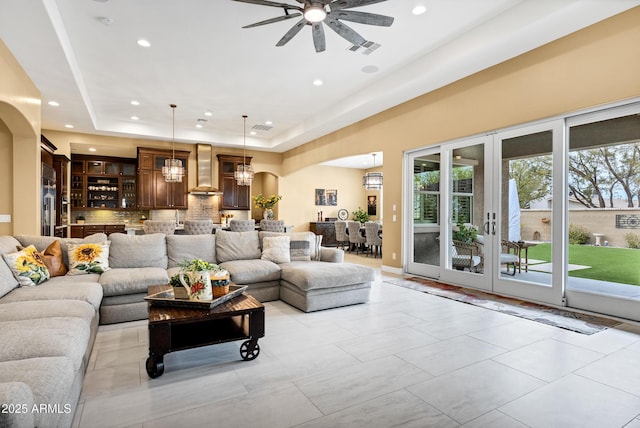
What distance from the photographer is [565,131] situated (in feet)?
12.9

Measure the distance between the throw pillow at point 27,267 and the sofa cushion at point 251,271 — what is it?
70.8 inches

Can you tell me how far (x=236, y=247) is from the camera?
4.80 metres

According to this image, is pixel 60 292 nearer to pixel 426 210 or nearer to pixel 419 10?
pixel 419 10

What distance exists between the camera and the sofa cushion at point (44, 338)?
67.2 inches

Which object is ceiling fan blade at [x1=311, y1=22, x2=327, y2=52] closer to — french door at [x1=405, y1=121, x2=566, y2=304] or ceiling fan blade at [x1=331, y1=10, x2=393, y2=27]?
ceiling fan blade at [x1=331, y1=10, x2=393, y2=27]

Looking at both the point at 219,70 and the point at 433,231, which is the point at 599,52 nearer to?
the point at 433,231

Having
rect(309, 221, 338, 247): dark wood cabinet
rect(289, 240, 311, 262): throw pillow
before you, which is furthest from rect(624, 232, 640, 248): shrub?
rect(309, 221, 338, 247): dark wood cabinet

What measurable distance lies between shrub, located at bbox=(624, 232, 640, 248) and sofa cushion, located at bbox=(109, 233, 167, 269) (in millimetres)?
5297

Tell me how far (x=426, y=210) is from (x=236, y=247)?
128 inches

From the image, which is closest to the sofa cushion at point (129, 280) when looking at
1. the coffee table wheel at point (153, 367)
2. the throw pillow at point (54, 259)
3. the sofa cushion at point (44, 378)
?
the throw pillow at point (54, 259)

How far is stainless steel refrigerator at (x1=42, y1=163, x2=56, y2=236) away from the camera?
18.6 ft

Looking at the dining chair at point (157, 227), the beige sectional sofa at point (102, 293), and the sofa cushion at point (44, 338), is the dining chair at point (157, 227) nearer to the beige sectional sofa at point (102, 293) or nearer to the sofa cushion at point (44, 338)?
the beige sectional sofa at point (102, 293)

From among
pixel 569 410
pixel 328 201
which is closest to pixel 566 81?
pixel 569 410

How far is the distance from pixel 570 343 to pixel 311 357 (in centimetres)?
226
